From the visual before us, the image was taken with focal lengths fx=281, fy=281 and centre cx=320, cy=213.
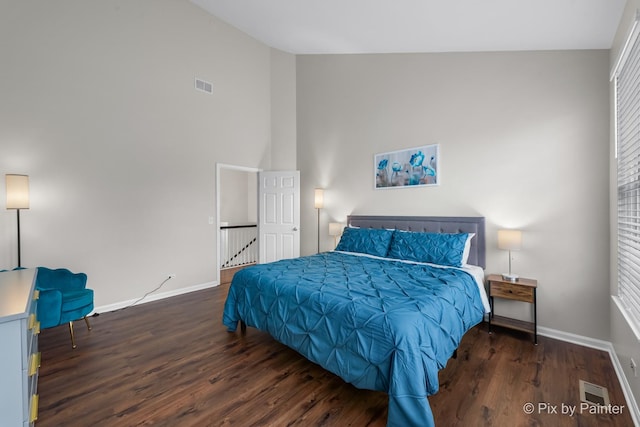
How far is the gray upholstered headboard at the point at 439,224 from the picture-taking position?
3.29 meters

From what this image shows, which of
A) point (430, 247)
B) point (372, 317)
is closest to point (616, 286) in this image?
point (430, 247)

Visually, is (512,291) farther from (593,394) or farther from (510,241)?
(593,394)

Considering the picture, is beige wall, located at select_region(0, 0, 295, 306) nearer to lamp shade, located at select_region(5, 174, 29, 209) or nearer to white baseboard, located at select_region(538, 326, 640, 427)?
lamp shade, located at select_region(5, 174, 29, 209)

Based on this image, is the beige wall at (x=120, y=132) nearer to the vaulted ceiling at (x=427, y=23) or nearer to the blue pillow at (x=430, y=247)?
the vaulted ceiling at (x=427, y=23)

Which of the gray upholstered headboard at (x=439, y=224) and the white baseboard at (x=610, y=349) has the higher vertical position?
the gray upholstered headboard at (x=439, y=224)

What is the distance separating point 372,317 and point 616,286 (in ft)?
7.53

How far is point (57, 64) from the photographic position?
323 centimetres

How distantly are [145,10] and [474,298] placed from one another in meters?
5.44

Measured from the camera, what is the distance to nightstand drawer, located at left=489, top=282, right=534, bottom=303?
2.77m

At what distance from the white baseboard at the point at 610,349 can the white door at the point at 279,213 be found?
3.76m

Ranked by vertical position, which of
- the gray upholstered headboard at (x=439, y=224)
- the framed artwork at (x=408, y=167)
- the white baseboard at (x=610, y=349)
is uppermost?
the framed artwork at (x=408, y=167)

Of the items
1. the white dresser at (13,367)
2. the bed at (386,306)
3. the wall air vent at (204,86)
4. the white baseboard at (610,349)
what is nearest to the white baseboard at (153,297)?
the bed at (386,306)

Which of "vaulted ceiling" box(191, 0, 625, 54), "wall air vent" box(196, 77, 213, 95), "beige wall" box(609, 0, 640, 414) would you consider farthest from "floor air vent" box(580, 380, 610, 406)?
"wall air vent" box(196, 77, 213, 95)

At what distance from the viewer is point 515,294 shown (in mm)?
2840
